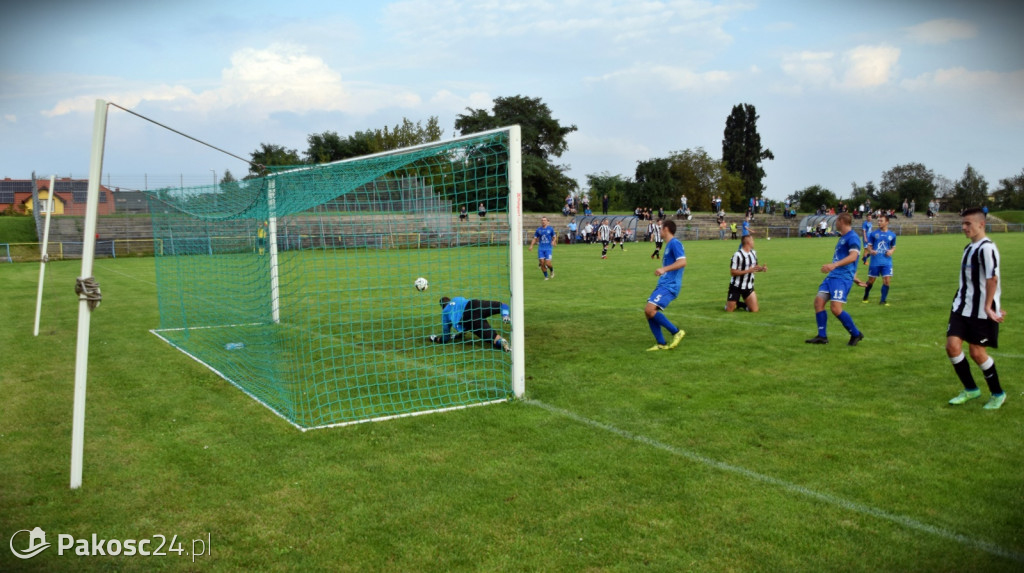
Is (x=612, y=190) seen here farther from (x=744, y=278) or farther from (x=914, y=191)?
(x=744, y=278)

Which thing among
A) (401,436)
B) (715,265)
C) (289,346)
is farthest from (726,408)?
(715,265)

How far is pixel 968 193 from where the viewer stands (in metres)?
75.6

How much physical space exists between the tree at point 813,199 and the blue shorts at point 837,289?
233 ft

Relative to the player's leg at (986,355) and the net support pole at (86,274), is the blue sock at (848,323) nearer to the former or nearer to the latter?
the player's leg at (986,355)

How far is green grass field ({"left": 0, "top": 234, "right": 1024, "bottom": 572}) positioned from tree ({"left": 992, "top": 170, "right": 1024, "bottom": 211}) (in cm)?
7524

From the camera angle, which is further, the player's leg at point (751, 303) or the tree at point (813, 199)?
the tree at point (813, 199)

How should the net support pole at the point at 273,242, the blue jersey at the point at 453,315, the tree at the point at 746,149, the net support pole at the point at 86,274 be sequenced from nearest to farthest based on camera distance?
the net support pole at the point at 86,274 < the net support pole at the point at 273,242 < the blue jersey at the point at 453,315 < the tree at the point at 746,149

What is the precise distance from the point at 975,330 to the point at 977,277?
50 cm

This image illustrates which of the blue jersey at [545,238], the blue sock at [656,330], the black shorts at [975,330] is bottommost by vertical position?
the blue sock at [656,330]

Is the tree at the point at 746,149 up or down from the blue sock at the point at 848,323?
up

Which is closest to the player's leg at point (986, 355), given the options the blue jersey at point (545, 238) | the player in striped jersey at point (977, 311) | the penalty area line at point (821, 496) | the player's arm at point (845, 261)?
the player in striped jersey at point (977, 311)

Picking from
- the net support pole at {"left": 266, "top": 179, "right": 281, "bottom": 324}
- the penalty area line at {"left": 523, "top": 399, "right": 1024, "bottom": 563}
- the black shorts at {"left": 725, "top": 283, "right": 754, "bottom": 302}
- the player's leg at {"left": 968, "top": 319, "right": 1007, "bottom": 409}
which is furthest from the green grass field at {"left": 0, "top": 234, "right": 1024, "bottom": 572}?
the black shorts at {"left": 725, "top": 283, "right": 754, "bottom": 302}

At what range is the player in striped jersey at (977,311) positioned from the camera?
6.21 m

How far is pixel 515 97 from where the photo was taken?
65.5m
